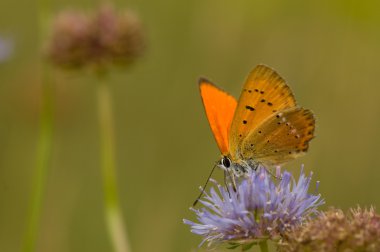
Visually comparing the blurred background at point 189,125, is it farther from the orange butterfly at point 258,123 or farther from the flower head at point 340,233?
the flower head at point 340,233

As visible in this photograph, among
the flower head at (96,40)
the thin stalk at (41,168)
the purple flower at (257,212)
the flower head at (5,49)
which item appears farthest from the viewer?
the flower head at (5,49)

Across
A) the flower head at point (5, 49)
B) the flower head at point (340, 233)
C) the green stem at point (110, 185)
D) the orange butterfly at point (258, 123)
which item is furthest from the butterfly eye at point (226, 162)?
the flower head at point (5, 49)

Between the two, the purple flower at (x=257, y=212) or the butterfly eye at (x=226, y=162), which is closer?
the purple flower at (x=257, y=212)

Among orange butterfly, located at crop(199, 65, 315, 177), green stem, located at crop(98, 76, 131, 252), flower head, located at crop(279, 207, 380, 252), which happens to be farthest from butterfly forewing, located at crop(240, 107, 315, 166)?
green stem, located at crop(98, 76, 131, 252)

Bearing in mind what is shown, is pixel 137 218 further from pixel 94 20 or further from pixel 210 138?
A: pixel 94 20

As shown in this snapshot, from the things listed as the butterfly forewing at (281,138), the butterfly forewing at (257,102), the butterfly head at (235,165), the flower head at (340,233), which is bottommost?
the flower head at (340,233)

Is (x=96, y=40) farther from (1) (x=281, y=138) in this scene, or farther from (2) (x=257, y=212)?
(2) (x=257, y=212)

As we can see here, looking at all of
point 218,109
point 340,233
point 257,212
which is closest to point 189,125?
point 218,109

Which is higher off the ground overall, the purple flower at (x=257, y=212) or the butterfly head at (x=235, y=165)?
the butterfly head at (x=235, y=165)
